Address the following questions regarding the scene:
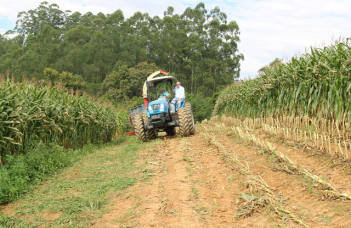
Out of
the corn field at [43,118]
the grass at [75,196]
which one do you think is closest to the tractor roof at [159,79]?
the corn field at [43,118]

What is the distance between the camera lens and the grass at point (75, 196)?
422 cm

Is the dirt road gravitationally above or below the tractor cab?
below

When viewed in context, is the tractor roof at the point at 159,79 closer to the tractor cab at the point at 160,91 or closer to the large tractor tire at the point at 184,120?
the tractor cab at the point at 160,91

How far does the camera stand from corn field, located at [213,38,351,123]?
729cm

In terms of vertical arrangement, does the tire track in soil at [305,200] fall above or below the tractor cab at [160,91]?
below

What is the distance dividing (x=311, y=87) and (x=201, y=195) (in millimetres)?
5512

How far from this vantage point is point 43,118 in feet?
28.3

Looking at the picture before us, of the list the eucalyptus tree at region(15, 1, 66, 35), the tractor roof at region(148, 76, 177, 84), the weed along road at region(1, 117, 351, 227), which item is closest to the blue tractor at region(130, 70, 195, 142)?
the tractor roof at region(148, 76, 177, 84)

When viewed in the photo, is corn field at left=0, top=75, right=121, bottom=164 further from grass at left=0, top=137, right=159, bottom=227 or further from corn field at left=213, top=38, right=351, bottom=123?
corn field at left=213, top=38, right=351, bottom=123

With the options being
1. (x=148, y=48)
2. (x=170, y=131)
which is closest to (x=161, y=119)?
(x=170, y=131)

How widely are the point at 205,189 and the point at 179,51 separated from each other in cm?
4923

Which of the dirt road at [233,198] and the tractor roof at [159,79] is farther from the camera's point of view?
the tractor roof at [159,79]

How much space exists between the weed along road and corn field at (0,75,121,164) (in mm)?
1485

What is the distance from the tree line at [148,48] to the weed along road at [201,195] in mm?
40290
